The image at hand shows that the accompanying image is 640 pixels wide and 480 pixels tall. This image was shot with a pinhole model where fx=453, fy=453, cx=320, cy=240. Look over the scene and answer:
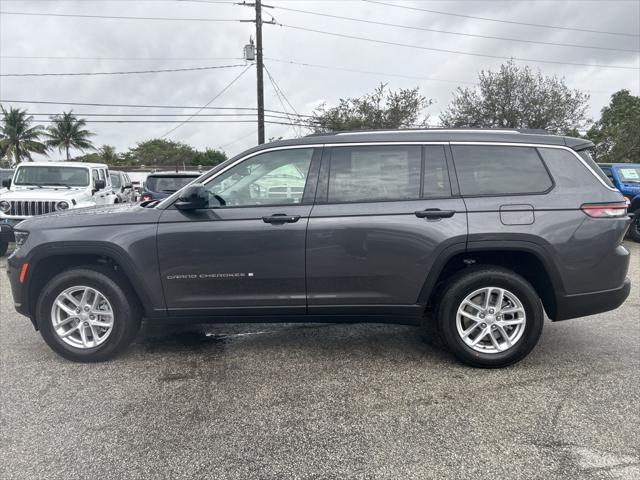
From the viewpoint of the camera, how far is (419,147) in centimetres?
364

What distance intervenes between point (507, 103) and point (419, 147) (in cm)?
2392

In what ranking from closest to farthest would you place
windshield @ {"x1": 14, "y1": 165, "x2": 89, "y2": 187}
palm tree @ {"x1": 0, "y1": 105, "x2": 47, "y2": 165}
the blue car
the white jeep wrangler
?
the white jeep wrangler
windshield @ {"x1": 14, "y1": 165, "x2": 89, "y2": 187}
the blue car
palm tree @ {"x1": 0, "y1": 105, "x2": 47, "y2": 165}

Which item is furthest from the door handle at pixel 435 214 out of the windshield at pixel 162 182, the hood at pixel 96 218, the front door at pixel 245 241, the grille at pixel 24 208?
the windshield at pixel 162 182

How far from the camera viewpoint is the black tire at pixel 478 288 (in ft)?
11.6

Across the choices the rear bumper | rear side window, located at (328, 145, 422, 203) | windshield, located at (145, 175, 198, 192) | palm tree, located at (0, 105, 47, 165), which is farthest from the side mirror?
palm tree, located at (0, 105, 47, 165)

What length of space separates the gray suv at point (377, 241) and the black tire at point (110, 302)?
0.06 ft

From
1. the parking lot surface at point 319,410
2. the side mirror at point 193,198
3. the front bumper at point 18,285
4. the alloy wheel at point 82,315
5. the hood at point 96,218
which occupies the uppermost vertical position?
the side mirror at point 193,198

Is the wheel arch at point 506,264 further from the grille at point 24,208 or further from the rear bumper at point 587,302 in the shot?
the grille at point 24,208

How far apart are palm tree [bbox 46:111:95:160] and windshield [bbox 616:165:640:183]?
5346 cm

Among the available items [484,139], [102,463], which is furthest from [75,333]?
[484,139]

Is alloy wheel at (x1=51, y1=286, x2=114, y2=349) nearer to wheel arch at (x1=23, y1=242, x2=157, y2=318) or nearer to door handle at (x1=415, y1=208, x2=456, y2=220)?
wheel arch at (x1=23, y1=242, x2=157, y2=318)

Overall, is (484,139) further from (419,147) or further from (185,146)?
(185,146)

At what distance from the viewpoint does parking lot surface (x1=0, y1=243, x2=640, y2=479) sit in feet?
8.20

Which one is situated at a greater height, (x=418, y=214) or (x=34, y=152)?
(x=34, y=152)
